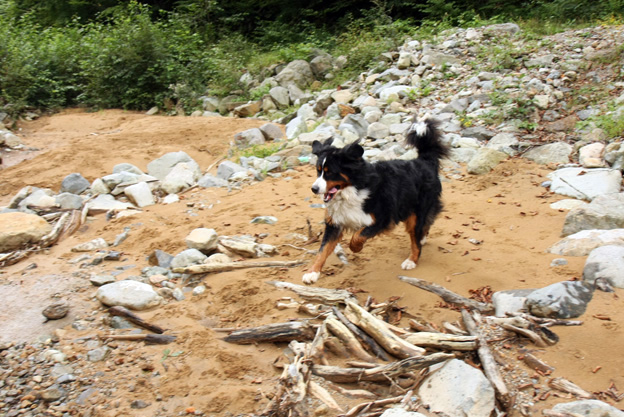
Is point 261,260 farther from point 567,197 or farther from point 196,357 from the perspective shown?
point 567,197

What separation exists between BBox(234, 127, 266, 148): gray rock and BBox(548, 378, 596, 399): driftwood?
25.3ft

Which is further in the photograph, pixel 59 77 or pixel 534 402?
pixel 59 77

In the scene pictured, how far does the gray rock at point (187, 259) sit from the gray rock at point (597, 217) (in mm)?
4026

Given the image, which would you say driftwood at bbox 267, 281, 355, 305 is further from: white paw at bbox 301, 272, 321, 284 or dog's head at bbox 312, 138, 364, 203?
dog's head at bbox 312, 138, 364, 203

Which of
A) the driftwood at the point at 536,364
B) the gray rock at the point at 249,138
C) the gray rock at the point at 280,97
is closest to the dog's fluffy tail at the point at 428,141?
the driftwood at the point at 536,364

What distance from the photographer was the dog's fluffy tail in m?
5.61

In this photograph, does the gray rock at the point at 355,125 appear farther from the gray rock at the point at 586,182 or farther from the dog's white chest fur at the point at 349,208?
the dog's white chest fur at the point at 349,208

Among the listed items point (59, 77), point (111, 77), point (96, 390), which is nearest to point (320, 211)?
point (96, 390)

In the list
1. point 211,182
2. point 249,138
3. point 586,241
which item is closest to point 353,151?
point 586,241

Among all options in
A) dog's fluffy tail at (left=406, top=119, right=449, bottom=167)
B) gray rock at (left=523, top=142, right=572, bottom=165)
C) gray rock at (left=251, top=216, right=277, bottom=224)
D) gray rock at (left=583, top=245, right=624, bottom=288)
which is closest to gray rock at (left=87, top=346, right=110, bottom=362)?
gray rock at (left=251, top=216, right=277, bottom=224)

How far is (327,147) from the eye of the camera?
4934mm

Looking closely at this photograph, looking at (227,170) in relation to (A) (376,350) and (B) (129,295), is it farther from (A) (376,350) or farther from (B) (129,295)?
(A) (376,350)

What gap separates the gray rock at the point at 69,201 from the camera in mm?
7719

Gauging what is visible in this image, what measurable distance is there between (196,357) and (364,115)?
757cm
